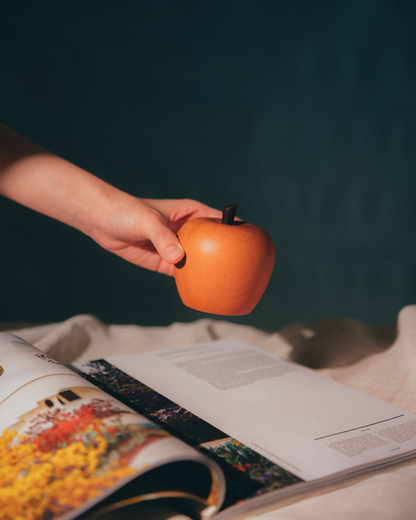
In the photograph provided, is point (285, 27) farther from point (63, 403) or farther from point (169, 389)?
point (63, 403)

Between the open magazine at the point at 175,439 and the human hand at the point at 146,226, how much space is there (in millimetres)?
233

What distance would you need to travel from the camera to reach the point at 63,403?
46 centimetres

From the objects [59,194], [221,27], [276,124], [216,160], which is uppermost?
[221,27]

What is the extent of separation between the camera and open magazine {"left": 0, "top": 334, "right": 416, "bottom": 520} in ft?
1.23

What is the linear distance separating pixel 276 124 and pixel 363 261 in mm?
626

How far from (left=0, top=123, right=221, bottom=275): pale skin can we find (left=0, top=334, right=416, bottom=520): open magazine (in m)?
0.31

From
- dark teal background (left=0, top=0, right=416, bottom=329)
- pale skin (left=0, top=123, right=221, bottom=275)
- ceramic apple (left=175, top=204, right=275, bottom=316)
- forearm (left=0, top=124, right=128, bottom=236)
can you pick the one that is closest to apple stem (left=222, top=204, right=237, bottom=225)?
ceramic apple (left=175, top=204, right=275, bottom=316)

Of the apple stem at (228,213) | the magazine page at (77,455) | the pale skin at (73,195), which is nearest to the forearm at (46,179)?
the pale skin at (73,195)

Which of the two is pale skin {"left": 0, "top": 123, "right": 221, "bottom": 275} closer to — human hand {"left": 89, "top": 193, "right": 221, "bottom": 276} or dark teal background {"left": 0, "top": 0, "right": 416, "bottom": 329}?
human hand {"left": 89, "top": 193, "right": 221, "bottom": 276}

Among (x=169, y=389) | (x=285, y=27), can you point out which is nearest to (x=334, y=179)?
(x=285, y=27)

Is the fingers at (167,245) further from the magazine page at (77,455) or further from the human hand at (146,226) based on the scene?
the magazine page at (77,455)

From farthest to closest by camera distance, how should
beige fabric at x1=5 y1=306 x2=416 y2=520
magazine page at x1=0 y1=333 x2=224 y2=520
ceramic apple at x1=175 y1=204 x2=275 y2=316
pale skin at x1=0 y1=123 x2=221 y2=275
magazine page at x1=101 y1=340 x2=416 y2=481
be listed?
pale skin at x1=0 y1=123 x2=221 y2=275 < beige fabric at x1=5 y1=306 x2=416 y2=520 < ceramic apple at x1=175 y1=204 x2=275 y2=316 < magazine page at x1=101 y1=340 x2=416 y2=481 < magazine page at x1=0 y1=333 x2=224 y2=520

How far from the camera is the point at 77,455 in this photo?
1.29ft

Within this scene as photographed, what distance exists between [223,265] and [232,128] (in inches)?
44.3
